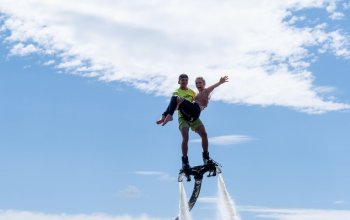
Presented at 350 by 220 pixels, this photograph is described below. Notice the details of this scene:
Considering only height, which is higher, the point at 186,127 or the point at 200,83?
the point at 200,83

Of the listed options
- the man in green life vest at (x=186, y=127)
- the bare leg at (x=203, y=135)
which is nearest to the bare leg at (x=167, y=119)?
the man in green life vest at (x=186, y=127)

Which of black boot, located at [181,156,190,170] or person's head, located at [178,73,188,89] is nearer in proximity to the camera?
person's head, located at [178,73,188,89]

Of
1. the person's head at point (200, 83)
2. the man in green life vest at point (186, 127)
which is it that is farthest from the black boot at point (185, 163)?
the person's head at point (200, 83)

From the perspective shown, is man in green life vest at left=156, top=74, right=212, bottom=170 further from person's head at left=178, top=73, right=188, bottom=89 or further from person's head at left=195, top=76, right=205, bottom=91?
person's head at left=195, top=76, right=205, bottom=91

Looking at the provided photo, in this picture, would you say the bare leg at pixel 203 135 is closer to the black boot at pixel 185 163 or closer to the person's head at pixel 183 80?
the black boot at pixel 185 163

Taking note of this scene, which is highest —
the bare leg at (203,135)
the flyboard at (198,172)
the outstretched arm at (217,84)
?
the outstretched arm at (217,84)

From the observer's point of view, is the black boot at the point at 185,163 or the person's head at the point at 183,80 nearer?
the person's head at the point at 183,80

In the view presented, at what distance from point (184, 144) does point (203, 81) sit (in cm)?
322

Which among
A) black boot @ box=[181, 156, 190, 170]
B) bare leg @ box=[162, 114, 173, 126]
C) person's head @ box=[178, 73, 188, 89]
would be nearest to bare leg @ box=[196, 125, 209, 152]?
black boot @ box=[181, 156, 190, 170]

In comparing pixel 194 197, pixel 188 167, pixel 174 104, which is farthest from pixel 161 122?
pixel 194 197

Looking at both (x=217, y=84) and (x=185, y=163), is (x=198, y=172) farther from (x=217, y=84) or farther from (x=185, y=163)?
(x=217, y=84)

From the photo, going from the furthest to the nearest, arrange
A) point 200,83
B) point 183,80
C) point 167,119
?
point 183,80 → point 200,83 → point 167,119

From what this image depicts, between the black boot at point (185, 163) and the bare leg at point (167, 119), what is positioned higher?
the bare leg at point (167, 119)

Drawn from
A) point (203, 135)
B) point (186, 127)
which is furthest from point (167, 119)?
point (203, 135)
